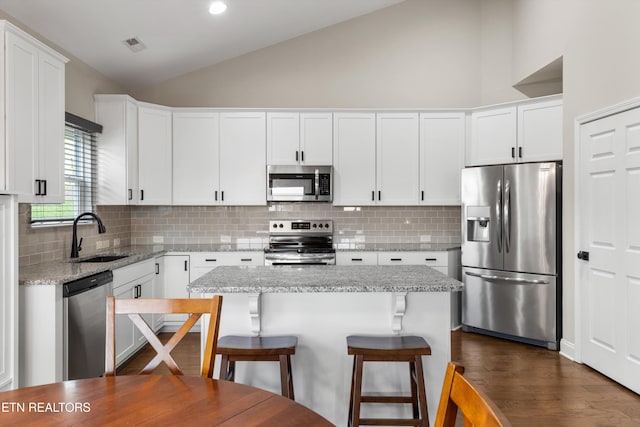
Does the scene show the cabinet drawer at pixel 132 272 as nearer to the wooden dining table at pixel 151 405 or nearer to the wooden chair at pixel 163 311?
the wooden chair at pixel 163 311

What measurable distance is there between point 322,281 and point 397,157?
298 centimetres

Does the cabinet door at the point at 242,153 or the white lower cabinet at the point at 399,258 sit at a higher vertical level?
the cabinet door at the point at 242,153

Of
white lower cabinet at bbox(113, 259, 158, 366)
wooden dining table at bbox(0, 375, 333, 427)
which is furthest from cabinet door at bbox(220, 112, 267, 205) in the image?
wooden dining table at bbox(0, 375, 333, 427)

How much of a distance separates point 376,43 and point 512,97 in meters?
1.74

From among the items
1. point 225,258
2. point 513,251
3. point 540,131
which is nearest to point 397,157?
point 540,131

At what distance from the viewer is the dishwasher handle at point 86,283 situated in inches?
105

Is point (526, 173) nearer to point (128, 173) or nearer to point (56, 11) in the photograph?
point (128, 173)

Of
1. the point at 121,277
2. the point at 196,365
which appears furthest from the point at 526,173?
the point at 121,277

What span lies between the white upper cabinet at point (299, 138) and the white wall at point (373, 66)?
0.43 m

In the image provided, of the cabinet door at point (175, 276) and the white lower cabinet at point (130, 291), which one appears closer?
the white lower cabinet at point (130, 291)

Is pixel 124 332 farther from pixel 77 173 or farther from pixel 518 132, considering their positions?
pixel 518 132

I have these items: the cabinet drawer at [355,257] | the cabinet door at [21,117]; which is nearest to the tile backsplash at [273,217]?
the cabinet drawer at [355,257]

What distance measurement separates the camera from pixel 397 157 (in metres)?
4.96

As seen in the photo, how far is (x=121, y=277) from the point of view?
11.5 feet
